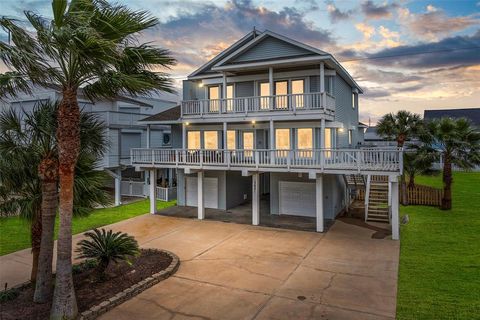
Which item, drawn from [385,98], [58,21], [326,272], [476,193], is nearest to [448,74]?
[476,193]

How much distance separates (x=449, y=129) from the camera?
60.6 ft

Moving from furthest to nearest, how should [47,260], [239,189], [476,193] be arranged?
[476,193] < [239,189] < [47,260]

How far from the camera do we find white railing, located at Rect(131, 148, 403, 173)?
13492 millimetres

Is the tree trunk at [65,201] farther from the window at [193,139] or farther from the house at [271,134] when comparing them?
the window at [193,139]

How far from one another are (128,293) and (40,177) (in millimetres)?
3747

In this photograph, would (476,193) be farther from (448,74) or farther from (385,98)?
(385,98)

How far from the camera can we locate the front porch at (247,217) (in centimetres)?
1617

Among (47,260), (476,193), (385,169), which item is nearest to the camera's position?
(47,260)

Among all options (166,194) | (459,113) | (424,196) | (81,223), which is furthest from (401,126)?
(459,113)

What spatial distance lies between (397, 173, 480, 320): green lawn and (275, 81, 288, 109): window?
8521mm

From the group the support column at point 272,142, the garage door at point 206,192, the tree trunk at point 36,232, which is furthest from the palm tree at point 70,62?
the garage door at point 206,192

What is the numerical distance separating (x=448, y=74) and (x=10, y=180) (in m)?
29.8

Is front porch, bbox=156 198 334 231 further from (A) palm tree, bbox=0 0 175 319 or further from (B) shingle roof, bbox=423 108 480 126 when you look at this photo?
(B) shingle roof, bbox=423 108 480 126

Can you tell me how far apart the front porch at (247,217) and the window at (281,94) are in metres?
6.11
